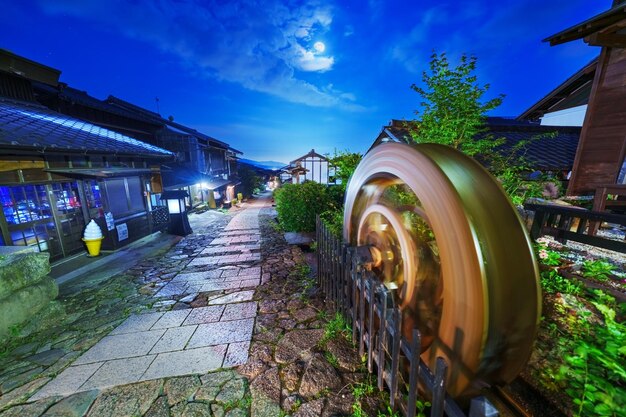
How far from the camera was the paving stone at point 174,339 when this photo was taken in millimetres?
3214

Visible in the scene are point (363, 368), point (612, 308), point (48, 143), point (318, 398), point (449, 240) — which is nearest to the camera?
point (449, 240)


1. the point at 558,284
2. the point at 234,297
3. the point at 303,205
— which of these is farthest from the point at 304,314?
the point at 303,205

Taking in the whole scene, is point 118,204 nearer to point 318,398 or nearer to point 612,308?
point 318,398

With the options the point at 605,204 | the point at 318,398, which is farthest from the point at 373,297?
the point at 605,204

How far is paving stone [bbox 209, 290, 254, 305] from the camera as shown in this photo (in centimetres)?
440

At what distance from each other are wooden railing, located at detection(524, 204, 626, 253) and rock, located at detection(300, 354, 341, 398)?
4.36m

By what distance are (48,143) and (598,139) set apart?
1496 centimetres

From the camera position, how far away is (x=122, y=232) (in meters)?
8.14

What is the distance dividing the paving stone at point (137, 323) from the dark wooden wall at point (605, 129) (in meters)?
11.9

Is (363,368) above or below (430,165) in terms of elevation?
below

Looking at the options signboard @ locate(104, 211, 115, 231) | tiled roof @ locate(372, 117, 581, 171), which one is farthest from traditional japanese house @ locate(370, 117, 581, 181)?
signboard @ locate(104, 211, 115, 231)

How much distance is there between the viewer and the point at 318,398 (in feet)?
7.55

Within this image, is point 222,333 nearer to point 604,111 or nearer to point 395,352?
point 395,352

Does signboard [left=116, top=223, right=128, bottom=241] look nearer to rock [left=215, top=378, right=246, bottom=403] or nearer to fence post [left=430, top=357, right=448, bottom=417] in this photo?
rock [left=215, top=378, right=246, bottom=403]
